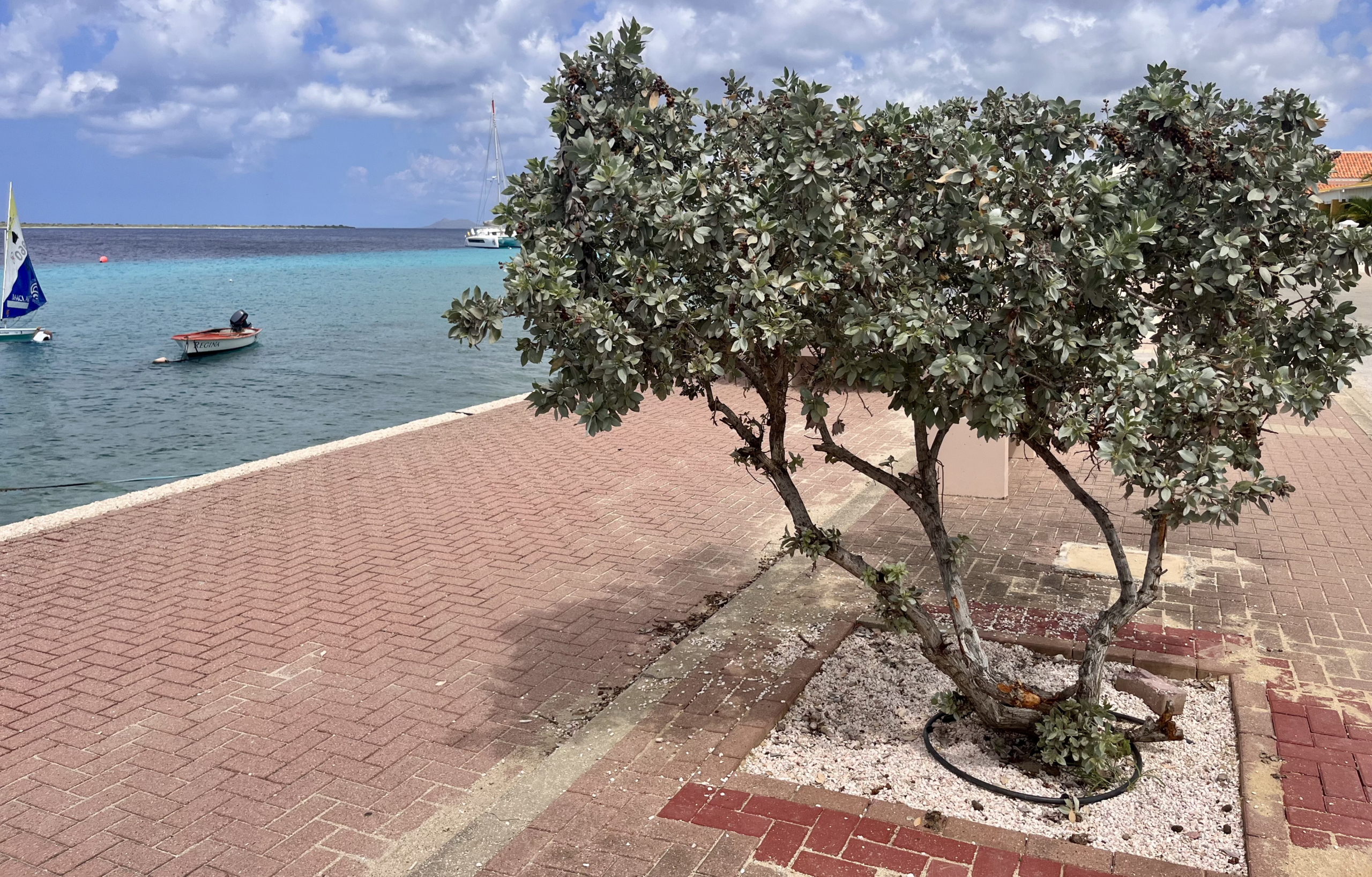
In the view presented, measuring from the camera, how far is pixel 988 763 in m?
4.68

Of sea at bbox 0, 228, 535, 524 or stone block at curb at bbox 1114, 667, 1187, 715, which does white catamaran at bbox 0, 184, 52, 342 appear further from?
stone block at curb at bbox 1114, 667, 1187, 715

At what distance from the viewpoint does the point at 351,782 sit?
4641 millimetres

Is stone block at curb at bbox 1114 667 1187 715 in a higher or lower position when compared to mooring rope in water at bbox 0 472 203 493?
higher

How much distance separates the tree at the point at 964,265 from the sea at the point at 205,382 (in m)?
1.89

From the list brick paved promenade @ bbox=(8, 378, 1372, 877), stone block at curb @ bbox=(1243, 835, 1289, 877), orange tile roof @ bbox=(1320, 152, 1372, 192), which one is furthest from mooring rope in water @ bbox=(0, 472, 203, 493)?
orange tile roof @ bbox=(1320, 152, 1372, 192)

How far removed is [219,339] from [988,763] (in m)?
30.5

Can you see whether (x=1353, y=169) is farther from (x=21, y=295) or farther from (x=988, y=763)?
(x=988, y=763)

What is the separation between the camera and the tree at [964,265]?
12.2 ft

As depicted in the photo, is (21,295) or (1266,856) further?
(21,295)

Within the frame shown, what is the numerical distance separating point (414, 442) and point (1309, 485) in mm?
9517

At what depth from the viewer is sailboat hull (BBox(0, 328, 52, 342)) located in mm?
33094

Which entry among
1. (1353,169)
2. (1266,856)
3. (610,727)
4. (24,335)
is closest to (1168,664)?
(1266,856)

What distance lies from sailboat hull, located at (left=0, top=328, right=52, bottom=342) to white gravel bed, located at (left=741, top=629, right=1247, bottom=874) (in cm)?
3577

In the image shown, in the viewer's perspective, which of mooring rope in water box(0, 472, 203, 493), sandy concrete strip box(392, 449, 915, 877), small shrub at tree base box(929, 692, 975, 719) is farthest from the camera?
mooring rope in water box(0, 472, 203, 493)
